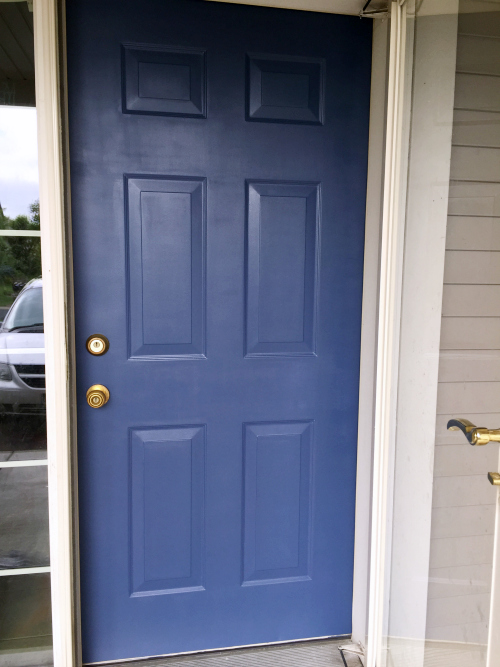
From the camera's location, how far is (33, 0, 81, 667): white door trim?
1.40m

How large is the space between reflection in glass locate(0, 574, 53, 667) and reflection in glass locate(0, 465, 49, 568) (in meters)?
0.06

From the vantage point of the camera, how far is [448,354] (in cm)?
123

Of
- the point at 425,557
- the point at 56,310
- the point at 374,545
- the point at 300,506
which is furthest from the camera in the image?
the point at 300,506

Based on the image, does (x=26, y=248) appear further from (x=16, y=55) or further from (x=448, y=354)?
(x=448, y=354)

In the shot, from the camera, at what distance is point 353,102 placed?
1627mm

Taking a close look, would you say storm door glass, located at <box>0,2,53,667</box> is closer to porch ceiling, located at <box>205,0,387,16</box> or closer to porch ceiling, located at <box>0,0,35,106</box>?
porch ceiling, located at <box>0,0,35,106</box>

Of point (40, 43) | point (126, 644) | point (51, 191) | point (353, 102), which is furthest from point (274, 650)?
point (40, 43)

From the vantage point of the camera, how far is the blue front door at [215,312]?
5.01ft

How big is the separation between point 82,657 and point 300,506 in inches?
33.6

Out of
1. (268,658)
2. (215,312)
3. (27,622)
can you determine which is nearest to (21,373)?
(215,312)

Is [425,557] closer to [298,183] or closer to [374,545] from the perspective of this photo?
[374,545]

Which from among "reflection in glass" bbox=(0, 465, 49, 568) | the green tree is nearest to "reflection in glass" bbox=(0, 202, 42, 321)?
the green tree

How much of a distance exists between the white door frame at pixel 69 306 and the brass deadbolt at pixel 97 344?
0.22 ft

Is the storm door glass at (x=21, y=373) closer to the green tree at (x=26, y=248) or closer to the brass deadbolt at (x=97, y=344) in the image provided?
the green tree at (x=26, y=248)
